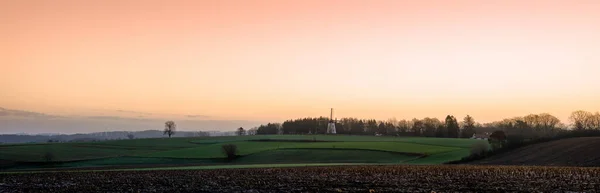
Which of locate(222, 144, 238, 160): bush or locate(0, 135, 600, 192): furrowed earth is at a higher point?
locate(222, 144, 238, 160): bush

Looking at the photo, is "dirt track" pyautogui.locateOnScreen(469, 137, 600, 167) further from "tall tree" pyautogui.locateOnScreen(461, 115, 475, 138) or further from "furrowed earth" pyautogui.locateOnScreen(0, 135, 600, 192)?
"tall tree" pyautogui.locateOnScreen(461, 115, 475, 138)

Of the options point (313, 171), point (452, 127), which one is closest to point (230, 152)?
point (313, 171)

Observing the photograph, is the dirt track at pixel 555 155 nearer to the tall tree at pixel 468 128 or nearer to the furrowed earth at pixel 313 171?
the furrowed earth at pixel 313 171

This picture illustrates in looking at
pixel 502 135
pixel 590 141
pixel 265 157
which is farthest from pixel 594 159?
pixel 265 157

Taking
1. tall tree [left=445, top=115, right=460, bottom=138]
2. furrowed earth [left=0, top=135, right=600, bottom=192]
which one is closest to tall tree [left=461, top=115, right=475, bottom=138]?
tall tree [left=445, top=115, right=460, bottom=138]

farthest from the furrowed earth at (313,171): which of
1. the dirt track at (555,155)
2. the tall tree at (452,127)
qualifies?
the tall tree at (452,127)

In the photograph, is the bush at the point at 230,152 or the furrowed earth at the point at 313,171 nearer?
the furrowed earth at the point at 313,171

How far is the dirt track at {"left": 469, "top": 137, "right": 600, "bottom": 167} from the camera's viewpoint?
206 ft

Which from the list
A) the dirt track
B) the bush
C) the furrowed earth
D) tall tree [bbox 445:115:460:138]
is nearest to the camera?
the furrowed earth

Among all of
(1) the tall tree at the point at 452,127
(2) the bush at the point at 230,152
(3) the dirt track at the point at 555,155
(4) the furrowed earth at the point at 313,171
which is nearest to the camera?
(4) the furrowed earth at the point at 313,171

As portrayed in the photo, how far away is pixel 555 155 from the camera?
2756 inches

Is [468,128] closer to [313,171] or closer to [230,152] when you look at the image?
[230,152]

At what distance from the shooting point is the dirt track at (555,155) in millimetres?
62812

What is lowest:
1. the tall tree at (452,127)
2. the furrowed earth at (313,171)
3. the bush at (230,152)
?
the furrowed earth at (313,171)
